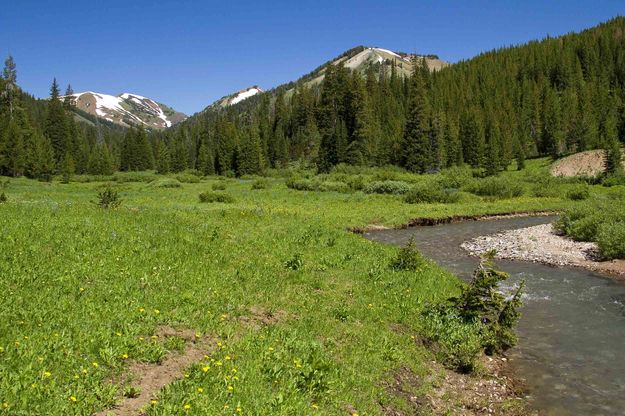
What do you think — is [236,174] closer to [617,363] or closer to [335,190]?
[335,190]

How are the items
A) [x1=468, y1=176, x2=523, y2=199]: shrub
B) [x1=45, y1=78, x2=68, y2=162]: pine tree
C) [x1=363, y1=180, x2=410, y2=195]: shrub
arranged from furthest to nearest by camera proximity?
[x1=45, y1=78, x2=68, y2=162]: pine tree → [x1=363, y1=180, x2=410, y2=195]: shrub → [x1=468, y1=176, x2=523, y2=199]: shrub

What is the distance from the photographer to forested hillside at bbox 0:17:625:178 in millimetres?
90688

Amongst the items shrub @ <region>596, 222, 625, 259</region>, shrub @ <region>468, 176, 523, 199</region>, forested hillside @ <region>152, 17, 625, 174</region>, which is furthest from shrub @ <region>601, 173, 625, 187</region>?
shrub @ <region>596, 222, 625, 259</region>

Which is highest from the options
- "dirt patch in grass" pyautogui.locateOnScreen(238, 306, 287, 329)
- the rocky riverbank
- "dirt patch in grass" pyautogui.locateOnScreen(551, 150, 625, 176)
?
"dirt patch in grass" pyautogui.locateOnScreen(551, 150, 625, 176)

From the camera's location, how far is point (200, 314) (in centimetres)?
Answer: 1109

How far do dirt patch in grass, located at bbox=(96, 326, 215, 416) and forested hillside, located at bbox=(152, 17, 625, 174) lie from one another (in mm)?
80227

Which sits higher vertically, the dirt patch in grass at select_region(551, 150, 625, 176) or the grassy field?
the dirt patch in grass at select_region(551, 150, 625, 176)

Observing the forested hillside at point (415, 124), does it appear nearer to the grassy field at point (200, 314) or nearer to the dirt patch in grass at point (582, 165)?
the dirt patch in grass at point (582, 165)

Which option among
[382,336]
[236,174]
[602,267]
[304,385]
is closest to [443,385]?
[382,336]

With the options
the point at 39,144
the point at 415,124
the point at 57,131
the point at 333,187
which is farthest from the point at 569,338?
the point at 57,131

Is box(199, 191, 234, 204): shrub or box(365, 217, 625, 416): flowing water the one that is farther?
box(199, 191, 234, 204): shrub

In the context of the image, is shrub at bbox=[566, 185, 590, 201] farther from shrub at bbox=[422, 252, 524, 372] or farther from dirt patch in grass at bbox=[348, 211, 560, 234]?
shrub at bbox=[422, 252, 524, 372]

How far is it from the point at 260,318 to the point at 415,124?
7877 centimetres

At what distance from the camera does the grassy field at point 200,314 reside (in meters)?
7.56
